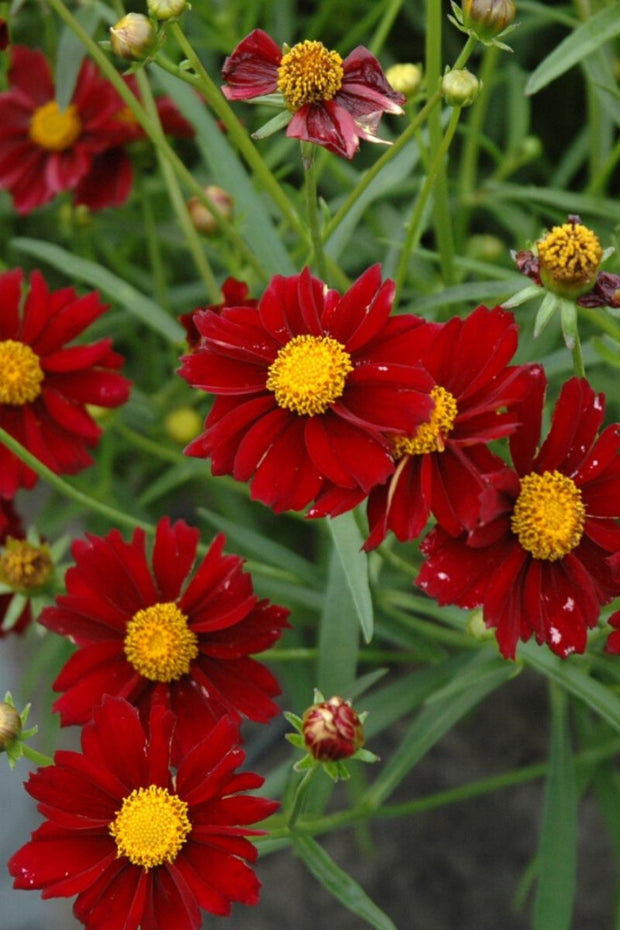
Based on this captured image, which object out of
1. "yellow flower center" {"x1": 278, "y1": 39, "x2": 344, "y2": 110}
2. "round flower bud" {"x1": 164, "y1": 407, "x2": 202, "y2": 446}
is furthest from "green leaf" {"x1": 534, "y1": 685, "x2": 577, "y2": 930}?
"yellow flower center" {"x1": 278, "y1": 39, "x2": 344, "y2": 110}

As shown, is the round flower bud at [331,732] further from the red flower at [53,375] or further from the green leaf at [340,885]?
the red flower at [53,375]

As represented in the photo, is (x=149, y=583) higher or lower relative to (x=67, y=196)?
lower

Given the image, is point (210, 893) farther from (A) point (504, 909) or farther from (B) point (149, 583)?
(A) point (504, 909)

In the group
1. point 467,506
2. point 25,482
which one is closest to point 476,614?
point 467,506

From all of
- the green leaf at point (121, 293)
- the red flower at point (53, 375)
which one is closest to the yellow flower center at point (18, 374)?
the red flower at point (53, 375)

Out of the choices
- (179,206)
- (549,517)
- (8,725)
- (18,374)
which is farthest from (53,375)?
(549,517)

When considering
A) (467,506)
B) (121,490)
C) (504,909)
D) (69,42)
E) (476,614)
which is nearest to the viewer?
(467,506)

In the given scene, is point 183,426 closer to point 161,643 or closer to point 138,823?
point 161,643
